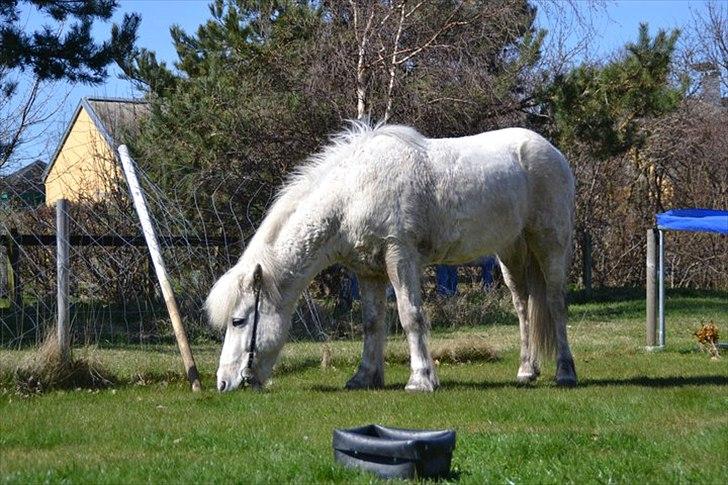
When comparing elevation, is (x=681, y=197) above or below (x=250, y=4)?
below

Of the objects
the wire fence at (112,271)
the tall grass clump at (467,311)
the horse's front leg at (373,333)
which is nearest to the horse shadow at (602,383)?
the horse's front leg at (373,333)

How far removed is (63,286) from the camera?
10.2m

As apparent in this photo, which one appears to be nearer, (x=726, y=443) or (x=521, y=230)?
(x=726, y=443)

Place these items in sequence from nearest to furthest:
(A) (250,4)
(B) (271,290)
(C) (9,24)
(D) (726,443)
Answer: (D) (726,443), (B) (271,290), (C) (9,24), (A) (250,4)

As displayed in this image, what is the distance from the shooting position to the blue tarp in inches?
538

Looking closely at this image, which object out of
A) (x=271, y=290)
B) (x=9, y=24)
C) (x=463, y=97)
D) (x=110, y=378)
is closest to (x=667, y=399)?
(x=271, y=290)

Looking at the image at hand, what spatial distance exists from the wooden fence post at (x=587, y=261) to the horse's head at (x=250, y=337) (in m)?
15.4

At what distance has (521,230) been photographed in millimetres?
10719

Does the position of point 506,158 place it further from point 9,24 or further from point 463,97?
point 9,24

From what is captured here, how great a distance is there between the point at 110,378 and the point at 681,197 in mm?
19695

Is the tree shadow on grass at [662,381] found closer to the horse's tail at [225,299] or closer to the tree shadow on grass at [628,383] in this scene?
the tree shadow on grass at [628,383]

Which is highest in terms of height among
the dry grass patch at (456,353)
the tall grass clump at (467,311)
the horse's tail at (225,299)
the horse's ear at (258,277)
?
the horse's ear at (258,277)

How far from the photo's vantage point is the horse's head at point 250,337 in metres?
9.67

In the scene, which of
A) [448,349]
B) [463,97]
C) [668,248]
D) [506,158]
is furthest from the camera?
[668,248]
